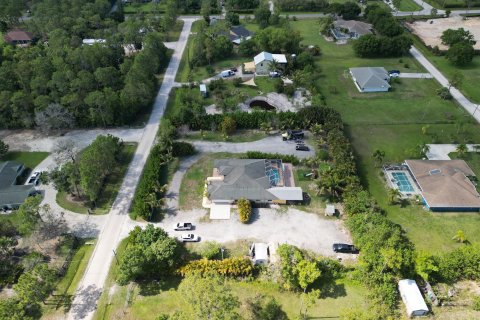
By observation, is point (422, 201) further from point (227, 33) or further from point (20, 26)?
point (20, 26)

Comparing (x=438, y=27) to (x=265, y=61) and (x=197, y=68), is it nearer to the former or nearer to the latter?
(x=265, y=61)

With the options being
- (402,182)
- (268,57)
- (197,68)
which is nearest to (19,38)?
(197,68)

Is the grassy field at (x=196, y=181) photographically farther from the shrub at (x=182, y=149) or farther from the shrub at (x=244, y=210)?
the shrub at (x=244, y=210)

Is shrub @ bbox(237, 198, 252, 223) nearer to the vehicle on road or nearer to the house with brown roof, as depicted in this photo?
the vehicle on road

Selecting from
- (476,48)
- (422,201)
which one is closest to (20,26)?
(422,201)

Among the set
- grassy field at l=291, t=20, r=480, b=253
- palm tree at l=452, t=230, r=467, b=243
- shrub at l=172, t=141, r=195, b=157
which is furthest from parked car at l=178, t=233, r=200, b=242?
palm tree at l=452, t=230, r=467, b=243

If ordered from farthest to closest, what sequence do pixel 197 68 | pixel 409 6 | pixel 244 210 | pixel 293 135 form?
pixel 409 6 → pixel 197 68 → pixel 293 135 → pixel 244 210
